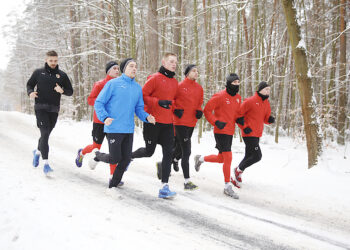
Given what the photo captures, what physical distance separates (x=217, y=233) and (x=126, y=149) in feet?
6.00

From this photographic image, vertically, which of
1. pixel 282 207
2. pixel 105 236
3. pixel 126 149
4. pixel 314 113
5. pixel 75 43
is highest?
pixel 75 43

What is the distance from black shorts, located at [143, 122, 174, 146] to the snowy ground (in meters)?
0.93

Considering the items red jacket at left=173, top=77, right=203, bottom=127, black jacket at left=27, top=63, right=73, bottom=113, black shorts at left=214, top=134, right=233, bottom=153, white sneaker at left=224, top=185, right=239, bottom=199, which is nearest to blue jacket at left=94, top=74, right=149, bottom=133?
red jacket at left=173, top=77, right=203, bottom=127

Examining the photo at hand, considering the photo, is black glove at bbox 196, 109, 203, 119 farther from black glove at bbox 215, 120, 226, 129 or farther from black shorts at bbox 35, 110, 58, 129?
black shorts at bbox 35, 110, 58, 129

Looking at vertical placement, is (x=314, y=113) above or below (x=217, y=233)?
above

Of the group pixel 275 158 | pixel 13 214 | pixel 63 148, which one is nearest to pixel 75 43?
pixel 63 148

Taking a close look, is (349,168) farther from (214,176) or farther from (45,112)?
(45,112)

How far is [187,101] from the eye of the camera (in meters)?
4.73

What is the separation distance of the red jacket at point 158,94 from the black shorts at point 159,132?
0.09 m

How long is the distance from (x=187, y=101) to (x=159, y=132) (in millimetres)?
902

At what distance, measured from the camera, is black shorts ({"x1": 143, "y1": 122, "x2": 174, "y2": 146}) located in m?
4.18

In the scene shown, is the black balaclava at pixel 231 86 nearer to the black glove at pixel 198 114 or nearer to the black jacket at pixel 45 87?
the black glove at pixel 198 114

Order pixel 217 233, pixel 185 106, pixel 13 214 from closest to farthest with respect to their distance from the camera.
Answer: pixel 13 214
pixel 217 233
pixel 185 106

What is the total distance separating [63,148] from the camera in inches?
305
